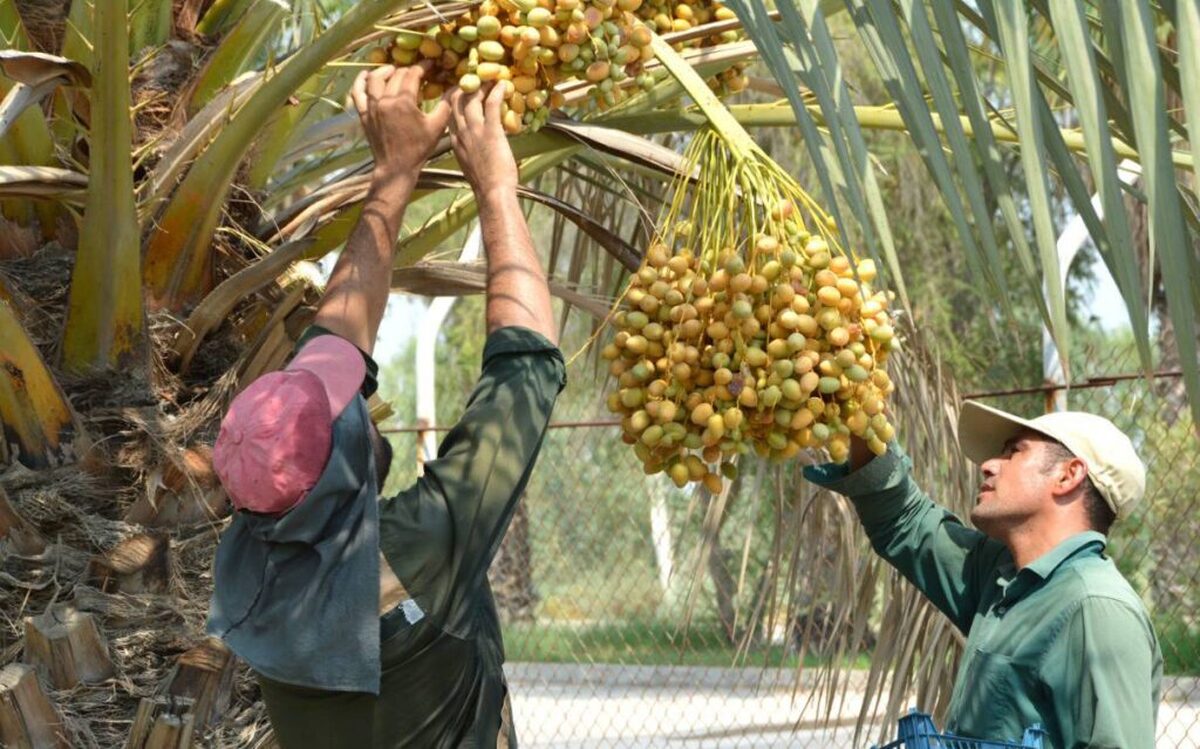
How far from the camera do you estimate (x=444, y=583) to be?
6.07 ft

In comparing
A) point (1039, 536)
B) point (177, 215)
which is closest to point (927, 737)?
point (1039, 536)

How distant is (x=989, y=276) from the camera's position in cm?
152

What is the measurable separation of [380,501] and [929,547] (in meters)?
1.14

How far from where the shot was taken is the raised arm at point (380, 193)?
199 cm

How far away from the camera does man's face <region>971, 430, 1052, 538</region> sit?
96.0 inches

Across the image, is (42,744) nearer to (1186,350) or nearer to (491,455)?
(491,455)

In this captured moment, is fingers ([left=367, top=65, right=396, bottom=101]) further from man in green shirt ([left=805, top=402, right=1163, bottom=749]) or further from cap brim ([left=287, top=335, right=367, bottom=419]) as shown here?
man in green shirt ([left=805, top=402, right=1163, bottom=749])

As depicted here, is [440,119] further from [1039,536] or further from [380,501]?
[1039,536]

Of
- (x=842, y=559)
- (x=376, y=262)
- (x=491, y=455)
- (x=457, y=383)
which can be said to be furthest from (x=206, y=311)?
(x=457, y=383)

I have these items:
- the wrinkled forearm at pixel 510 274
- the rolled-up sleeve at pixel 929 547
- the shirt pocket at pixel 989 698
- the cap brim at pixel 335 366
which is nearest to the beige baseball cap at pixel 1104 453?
the rolled-up sleeve at pixel 929 547

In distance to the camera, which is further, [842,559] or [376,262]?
[842,559]

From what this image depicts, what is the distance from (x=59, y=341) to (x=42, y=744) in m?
0.71

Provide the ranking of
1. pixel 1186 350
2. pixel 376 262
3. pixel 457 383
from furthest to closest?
pixel 457 383, pixel 376 262, pixel 1186 350

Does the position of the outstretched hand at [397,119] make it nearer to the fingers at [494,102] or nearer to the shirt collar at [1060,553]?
the fingers at [494,102]
